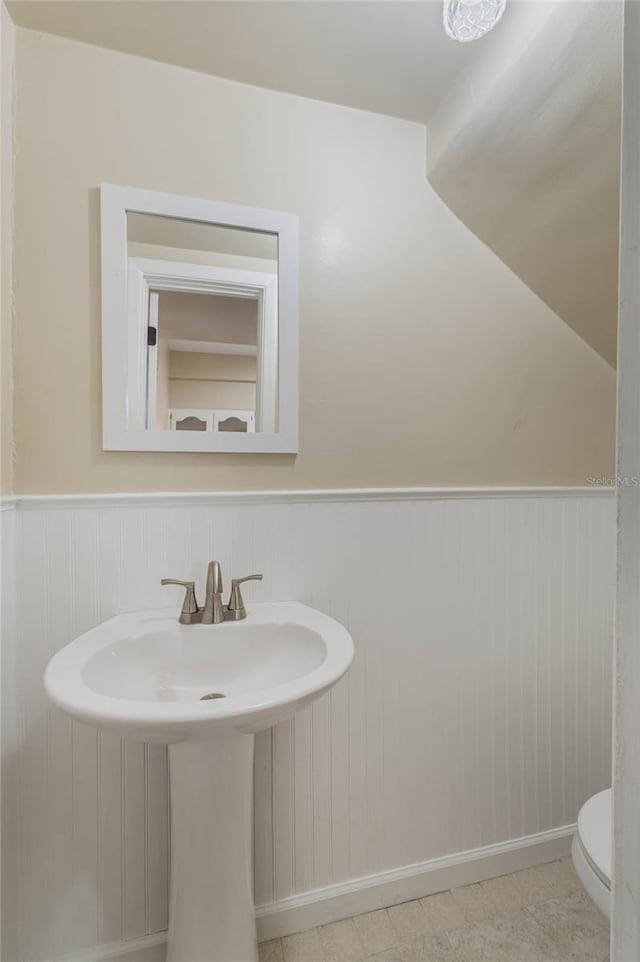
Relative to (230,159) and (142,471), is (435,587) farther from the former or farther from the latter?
(230,159)

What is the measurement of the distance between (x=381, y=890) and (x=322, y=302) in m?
1.67

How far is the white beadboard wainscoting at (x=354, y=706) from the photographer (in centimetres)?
112

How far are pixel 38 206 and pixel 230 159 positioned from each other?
0.49m

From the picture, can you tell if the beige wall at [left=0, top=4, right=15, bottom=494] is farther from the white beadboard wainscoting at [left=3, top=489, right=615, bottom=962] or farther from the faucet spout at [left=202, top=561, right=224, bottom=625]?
the faucet spout at [left=202, top=561, right=224, bottom=625]

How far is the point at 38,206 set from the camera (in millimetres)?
1115

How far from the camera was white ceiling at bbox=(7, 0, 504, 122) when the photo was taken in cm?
107

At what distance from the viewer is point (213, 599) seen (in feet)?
3.68

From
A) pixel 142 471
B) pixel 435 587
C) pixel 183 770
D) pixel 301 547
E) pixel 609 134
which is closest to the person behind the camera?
pixel 183 770

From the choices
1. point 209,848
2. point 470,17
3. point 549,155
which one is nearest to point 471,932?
point 209,848

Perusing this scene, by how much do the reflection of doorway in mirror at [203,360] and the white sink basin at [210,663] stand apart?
503mm

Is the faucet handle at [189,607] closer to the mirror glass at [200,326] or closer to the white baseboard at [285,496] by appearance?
the white baseboard at [285,496]

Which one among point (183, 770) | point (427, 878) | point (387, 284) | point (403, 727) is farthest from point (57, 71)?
point (427, 878)

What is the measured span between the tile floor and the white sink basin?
75 cm

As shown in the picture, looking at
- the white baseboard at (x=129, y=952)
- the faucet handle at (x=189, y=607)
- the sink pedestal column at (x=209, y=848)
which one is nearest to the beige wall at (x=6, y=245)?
the faucet handle at (x=189, y=607)
